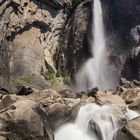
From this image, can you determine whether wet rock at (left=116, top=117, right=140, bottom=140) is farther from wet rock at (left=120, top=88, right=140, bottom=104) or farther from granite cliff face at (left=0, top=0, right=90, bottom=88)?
granite cliff face at (left=0, top=0, right=90, bottom=88)

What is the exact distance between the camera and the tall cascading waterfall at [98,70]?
48062 millimetres

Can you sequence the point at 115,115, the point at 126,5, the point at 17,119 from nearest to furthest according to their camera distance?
the point at 17,119
the point at 115,115
the point at 126,5

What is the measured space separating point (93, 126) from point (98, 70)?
24717 millimetres

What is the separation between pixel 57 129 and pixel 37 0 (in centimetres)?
2886

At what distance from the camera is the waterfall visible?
24.8m

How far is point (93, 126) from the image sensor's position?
2533 centimetres

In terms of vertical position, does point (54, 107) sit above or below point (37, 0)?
below

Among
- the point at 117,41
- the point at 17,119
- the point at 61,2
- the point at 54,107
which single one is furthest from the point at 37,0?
the point at 17,119

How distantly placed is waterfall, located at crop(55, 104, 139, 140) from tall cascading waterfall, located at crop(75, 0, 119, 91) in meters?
20.4

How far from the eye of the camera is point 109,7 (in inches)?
2109

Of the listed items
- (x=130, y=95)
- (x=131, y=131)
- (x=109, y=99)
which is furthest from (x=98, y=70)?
(x=131, y=131)

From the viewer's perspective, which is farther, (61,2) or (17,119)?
(61,2)

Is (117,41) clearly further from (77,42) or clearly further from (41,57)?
(41,57)

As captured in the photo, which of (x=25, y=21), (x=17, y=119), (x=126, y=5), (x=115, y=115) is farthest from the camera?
(x=126, y=5)
